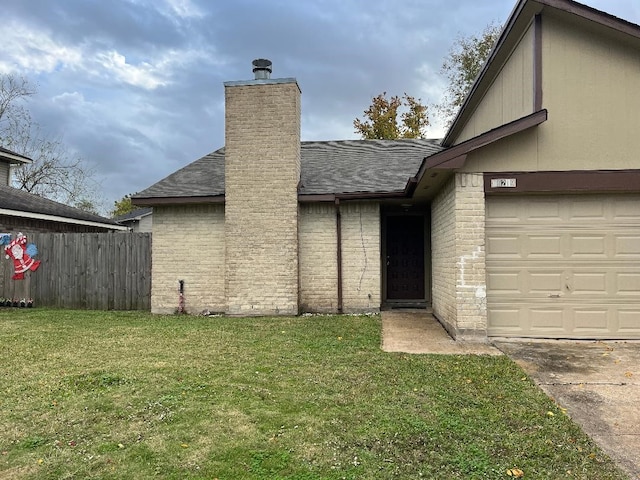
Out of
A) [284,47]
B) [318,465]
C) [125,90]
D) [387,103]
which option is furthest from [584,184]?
[387,103]

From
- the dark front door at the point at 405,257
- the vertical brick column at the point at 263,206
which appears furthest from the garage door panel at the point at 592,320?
the vertical brick column at the point at 263,206

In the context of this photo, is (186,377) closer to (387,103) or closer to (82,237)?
(82,237)

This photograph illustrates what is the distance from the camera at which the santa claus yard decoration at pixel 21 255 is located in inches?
464

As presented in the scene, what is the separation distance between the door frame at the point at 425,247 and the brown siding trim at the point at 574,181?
4.32 metres

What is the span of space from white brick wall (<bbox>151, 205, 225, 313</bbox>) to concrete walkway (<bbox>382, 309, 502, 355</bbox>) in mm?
3881

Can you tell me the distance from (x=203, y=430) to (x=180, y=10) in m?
11.9

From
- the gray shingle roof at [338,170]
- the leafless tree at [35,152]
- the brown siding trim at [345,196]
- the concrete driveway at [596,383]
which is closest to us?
the concrete driveway at [596,383]

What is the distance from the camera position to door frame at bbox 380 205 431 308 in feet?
37.7

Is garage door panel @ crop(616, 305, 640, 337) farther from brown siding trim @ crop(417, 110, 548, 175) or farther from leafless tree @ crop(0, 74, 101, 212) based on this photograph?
leafless tree @ crop(0, 74, 101, 212)

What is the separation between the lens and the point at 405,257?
1182 cm

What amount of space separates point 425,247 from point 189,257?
5.59m

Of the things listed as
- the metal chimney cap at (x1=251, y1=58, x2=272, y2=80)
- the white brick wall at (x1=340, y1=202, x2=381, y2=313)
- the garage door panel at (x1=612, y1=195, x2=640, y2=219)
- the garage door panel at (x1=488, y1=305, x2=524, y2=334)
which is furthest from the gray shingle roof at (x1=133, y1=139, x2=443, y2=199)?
the garage door panel at (x1=612, y1=195, x2=640, y2=219)

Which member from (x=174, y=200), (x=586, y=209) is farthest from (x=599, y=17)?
(x=174, y=200)

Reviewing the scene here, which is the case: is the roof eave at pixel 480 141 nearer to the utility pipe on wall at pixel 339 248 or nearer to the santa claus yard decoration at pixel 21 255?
the utility pipe on wall at pixel 339 248
